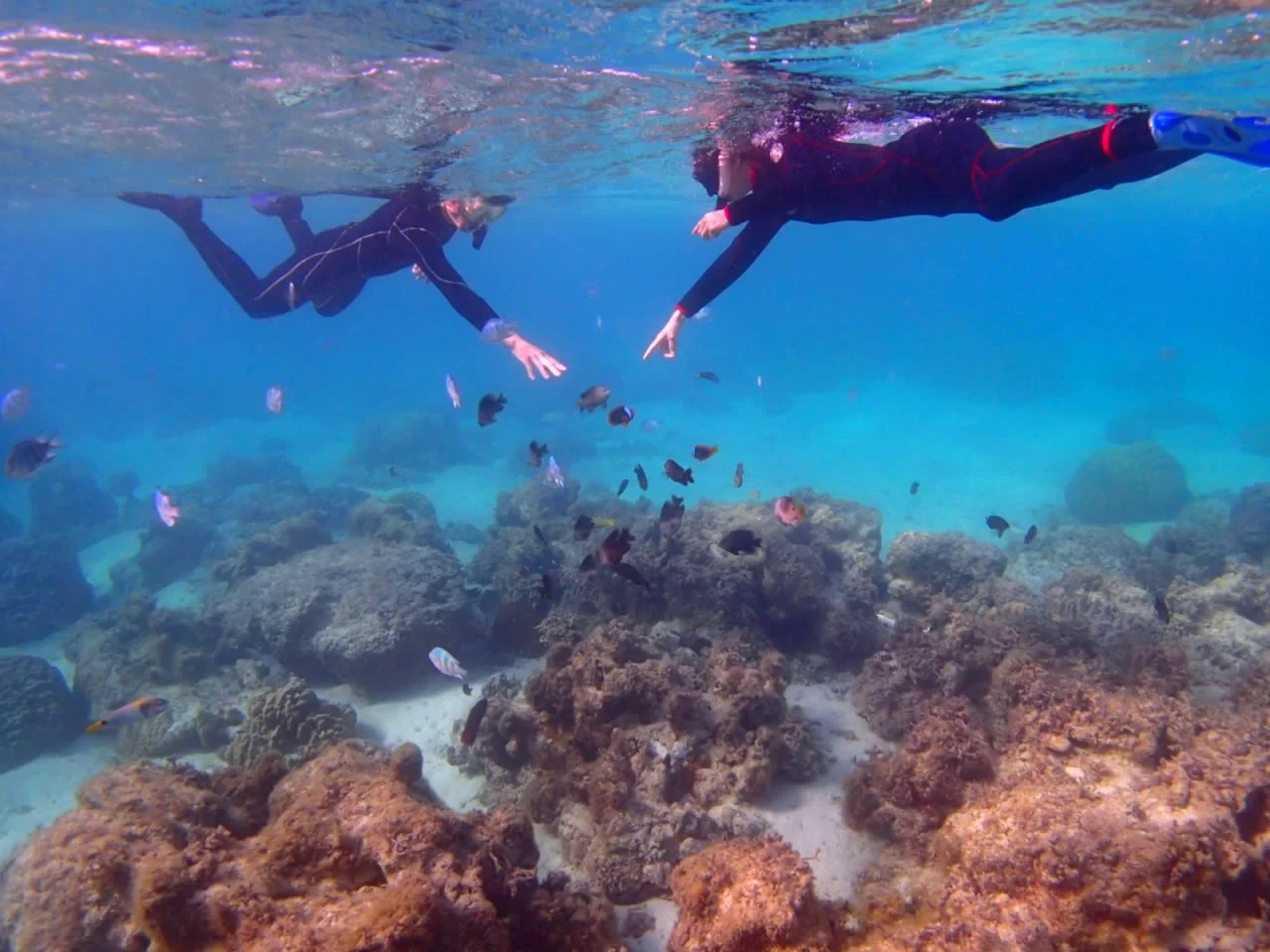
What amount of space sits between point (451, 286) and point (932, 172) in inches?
221

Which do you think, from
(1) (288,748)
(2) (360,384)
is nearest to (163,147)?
(1) (288,748)

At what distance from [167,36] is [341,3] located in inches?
140

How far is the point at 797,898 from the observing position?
3.35m

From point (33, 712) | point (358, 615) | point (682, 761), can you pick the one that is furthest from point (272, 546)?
point (682, 761)

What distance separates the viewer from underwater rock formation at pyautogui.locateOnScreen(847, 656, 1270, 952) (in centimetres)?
321

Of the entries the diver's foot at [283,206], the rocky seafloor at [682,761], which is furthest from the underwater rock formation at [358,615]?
the diver's foot at [283,206]

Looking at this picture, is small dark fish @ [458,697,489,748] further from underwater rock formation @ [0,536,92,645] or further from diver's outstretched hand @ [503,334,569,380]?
underwater rock formation @ [0,536,92,645]

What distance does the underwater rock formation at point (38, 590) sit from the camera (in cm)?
1500

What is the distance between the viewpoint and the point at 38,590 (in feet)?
51.3

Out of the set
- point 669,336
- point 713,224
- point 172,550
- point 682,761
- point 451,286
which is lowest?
point 172,550

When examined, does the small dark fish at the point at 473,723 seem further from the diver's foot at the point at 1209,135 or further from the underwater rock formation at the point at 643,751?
the diver's foot at the point at 1209,135

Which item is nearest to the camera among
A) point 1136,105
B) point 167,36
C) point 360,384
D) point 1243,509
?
point 167,36

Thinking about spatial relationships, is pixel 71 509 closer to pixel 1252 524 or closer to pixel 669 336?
pixel 669 336

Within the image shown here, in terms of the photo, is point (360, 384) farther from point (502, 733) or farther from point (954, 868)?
point (954, 868)
